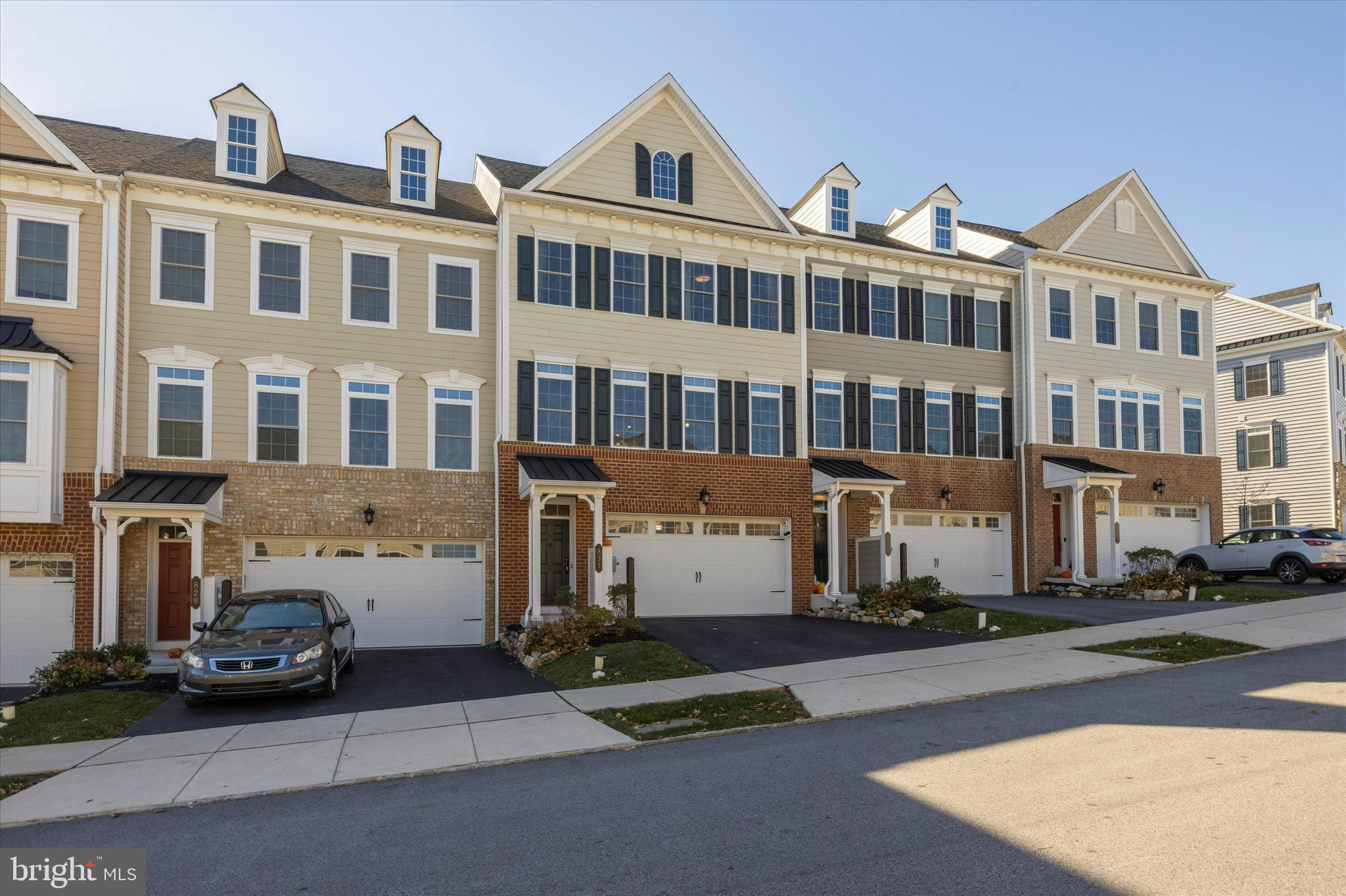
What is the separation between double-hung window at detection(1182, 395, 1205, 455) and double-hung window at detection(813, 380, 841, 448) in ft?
39.9

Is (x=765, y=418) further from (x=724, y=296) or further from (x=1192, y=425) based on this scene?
(x=1192, y=425)

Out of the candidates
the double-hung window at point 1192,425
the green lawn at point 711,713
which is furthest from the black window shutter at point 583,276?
the double-hung window at point 1192,425

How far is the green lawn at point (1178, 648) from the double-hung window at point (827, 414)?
971 centimetres

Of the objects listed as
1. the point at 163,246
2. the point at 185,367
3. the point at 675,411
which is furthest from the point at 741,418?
the point at 163,246

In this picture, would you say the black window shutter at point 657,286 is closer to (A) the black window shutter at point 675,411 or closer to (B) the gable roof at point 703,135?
(A) the black window shutter at point 675,411

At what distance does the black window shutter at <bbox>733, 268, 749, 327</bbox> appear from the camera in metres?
22.1

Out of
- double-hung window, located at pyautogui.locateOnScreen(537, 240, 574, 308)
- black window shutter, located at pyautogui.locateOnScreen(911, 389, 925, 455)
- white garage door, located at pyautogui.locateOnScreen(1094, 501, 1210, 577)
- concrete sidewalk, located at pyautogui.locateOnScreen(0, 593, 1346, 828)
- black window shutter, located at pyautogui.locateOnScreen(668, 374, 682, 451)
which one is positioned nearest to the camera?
concrete sidewalk, located at pyautogui.locateOnScreen(0, 593, 1346, 828)

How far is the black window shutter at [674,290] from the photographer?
21453mm

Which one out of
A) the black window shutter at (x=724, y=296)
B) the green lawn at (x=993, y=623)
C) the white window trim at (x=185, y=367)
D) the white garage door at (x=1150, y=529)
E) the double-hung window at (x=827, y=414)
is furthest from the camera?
the white garage door at (x=1150, y=529)

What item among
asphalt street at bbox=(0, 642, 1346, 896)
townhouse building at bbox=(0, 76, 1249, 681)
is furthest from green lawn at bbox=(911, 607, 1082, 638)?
asphalt street at bbox=(0, 642, 1346, 896)

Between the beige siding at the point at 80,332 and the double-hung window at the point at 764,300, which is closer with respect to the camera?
the beige siding at the point at 80,332

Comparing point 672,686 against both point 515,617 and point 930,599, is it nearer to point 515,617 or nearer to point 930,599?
point 515,617

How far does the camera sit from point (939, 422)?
24844 millimetres

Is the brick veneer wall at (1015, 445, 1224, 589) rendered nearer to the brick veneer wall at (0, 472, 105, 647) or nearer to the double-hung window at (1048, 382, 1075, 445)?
the double-hung window at (1048, 382, 1075, 445)
